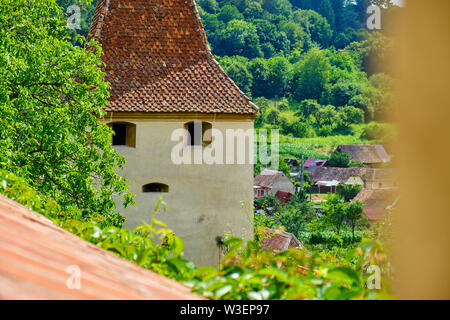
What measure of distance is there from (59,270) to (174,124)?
56.2 feet

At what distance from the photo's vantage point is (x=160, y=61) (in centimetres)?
1947

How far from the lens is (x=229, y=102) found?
18.9 m

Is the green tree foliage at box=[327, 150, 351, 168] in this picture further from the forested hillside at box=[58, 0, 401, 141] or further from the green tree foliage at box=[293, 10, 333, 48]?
the green tree foliage at box=[293, 10, 333, 48]

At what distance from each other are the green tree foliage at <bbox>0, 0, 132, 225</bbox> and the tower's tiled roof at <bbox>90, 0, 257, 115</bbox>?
18.2 feet

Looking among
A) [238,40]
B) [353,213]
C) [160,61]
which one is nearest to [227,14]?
[238,40]

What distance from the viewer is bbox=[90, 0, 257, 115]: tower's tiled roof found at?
1877 cm

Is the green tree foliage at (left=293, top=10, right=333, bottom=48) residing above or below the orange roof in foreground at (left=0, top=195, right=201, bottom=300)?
above

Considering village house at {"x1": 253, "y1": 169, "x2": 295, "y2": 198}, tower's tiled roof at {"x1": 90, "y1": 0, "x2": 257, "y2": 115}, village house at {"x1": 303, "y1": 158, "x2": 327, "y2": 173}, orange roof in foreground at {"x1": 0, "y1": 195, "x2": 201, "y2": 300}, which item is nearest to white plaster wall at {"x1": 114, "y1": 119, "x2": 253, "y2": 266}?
tower's tiled roof at {"x1": 90, "y1": 0, "x2": 257, "y2": 115}

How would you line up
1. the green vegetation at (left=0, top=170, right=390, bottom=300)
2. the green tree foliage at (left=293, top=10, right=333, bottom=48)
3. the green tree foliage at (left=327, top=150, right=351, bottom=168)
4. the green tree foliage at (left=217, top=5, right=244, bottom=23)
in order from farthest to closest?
the green tree foliage at (left=293, top=10, right=333, bottom=48), the green tree foliage at (left=217, top=5, right=244, bottom=23), the green tree foliage at (left=327, top=150, right=351, bottom=168), the green vegetation at (left=0, top=170, right=390, bottom=300)

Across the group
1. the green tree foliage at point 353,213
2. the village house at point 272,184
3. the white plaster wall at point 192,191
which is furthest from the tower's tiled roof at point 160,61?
the village house at point 272,184

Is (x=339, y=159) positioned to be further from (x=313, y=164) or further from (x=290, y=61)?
(x=290, y=61)

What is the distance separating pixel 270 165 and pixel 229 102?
5910 cm

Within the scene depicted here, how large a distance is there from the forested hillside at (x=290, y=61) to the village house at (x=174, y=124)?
36335 mm
